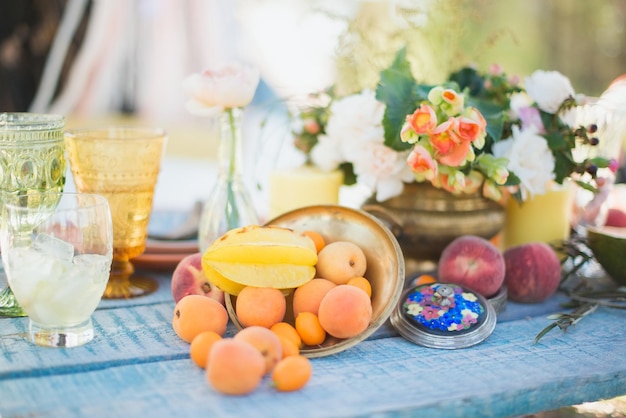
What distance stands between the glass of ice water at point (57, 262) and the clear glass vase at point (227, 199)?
0.29 metres

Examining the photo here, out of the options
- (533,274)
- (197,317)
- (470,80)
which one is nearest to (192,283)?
(197,317)

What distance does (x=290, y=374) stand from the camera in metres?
0.73

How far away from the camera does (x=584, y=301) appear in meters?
1.06

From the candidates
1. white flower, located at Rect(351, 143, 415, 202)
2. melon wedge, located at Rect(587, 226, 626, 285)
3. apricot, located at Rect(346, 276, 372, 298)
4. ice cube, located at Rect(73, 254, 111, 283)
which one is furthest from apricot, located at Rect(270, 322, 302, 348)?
melon wedge, located at Rect(587, 226, 626, 285)

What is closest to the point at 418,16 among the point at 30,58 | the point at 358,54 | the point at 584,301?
the point at 358,54

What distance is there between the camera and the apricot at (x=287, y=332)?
2.72 ft

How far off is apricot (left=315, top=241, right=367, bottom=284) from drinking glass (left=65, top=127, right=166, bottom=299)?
1.00 feet

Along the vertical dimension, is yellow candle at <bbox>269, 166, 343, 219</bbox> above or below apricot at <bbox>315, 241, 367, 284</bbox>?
above

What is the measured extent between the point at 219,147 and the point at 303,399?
0.53 m

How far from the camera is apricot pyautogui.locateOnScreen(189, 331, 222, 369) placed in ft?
2.57

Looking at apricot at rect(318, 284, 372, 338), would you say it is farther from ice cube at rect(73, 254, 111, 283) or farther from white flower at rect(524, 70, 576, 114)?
white flower at rect(524, 70, 576, 114)

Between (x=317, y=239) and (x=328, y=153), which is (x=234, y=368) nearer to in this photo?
(x=317, y=239)

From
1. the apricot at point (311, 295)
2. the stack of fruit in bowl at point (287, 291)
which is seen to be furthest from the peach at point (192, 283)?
the apricot at point (311, 295)

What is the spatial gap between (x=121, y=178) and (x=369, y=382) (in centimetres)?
49
